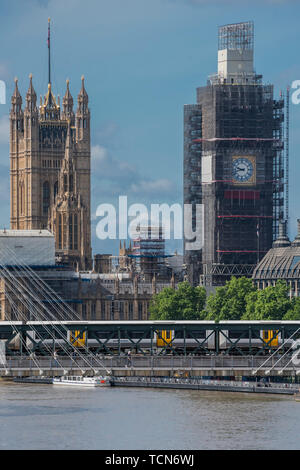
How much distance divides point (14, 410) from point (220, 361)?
2864cm

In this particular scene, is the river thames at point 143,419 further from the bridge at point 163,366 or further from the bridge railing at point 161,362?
the bridge railing at point 161,362

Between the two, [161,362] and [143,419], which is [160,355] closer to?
[161,362]

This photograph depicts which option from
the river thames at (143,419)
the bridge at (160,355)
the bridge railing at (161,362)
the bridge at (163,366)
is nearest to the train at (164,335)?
the bridge at (160,355)

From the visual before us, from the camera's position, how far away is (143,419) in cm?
12100

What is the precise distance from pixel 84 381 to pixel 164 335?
898 inches

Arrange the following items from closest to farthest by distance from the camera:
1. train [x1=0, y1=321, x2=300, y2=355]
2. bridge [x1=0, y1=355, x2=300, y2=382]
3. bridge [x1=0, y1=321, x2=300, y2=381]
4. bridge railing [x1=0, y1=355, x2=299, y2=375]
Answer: bridge [x1=0, y1=355, x2=300, y2=382]
bridge railing [x1=0, y1=355, x2=299, y2=375]
bridge [x1=0, y1=321, x2=300, y2=381]
train [x1=0, y1=321, x2=300, y2=355]

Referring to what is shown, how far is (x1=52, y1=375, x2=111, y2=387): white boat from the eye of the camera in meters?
148

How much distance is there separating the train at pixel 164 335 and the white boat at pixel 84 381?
4.60 meters

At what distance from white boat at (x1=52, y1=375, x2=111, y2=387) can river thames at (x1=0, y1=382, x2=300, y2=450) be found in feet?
6.29

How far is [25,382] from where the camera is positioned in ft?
509

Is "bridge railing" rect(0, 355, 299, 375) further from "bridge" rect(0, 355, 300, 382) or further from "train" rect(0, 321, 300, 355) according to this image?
"train" rect(0, 321, 300, 355)

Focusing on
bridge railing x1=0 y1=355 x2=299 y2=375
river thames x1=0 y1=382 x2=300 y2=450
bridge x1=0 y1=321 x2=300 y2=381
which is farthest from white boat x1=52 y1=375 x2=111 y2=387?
river thames x1=0 y1=382 x2=300 y2=450
